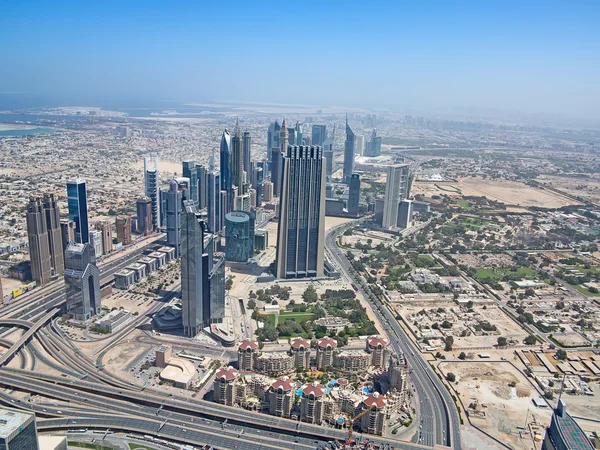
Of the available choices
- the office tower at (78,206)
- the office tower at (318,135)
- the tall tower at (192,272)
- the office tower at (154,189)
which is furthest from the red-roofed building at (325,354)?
the office tower at (318,135)

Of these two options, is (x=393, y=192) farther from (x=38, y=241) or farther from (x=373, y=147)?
(x=373, y=147)

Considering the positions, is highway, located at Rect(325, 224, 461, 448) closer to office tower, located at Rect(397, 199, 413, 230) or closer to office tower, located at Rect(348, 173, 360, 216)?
office tower, located at Rect(397, 199, 413, 230)

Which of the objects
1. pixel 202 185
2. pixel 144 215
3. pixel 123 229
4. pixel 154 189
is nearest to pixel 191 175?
pixel 202 185

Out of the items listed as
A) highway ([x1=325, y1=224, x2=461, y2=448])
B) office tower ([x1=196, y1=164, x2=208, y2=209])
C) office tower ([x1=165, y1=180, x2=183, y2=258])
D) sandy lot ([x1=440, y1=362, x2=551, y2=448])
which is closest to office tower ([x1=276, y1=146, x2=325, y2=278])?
highway ([x1=325, y1=224, x2=461, y2=448])

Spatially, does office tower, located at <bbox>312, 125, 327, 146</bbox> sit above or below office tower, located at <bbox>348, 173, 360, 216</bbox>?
above

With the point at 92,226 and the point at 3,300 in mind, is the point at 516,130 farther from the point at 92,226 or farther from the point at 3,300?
the point at 3,300
